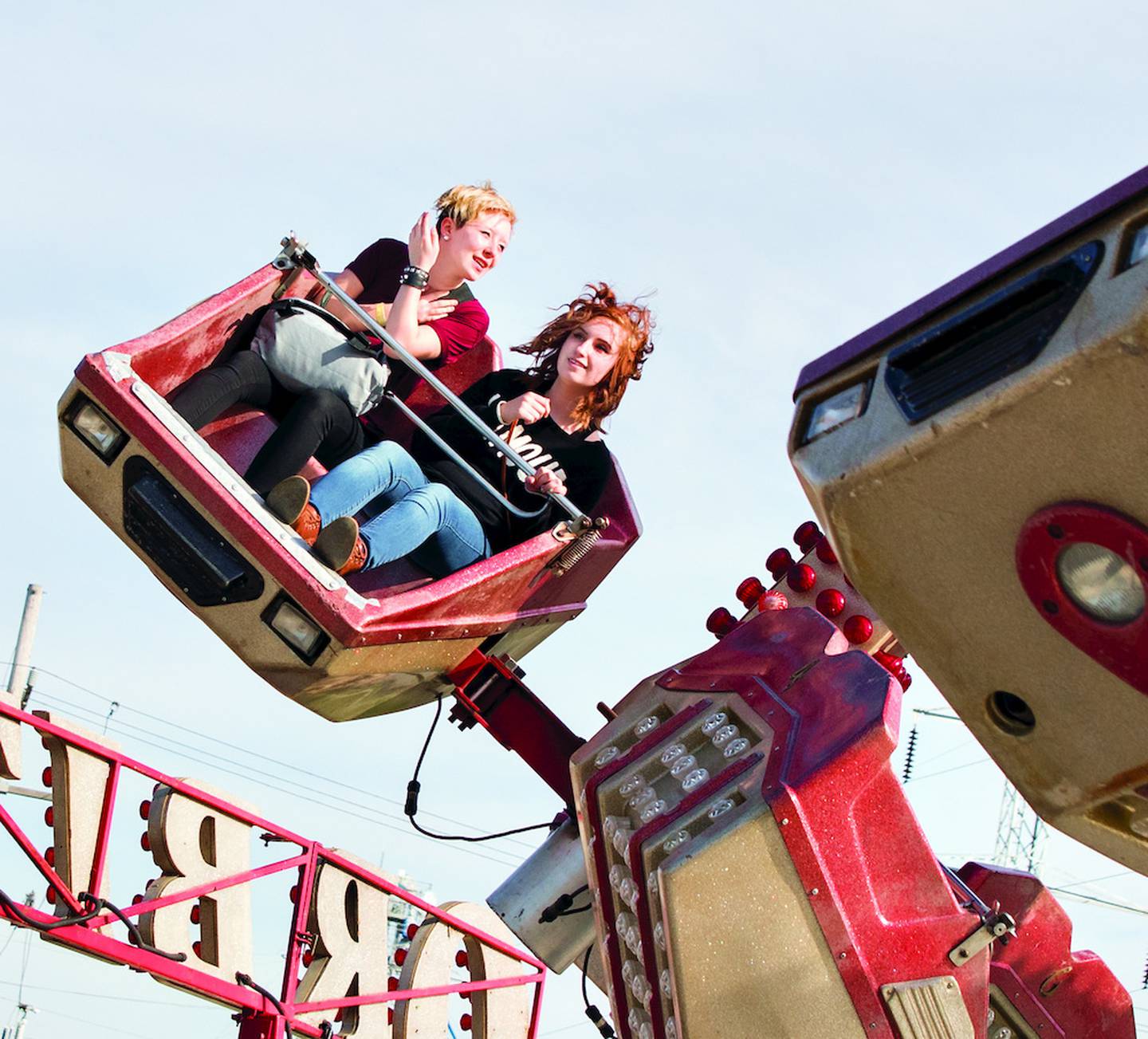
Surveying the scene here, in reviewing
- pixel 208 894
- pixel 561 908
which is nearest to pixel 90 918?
pixel 208 894

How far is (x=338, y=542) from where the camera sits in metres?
4.48

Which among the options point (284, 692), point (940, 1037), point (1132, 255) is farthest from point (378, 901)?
point (1132, 255)

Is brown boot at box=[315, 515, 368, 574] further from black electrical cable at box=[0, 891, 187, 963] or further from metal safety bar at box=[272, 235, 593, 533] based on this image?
black electrical cable at box=[0, 891, 187, 963]

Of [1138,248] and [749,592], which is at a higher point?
[749,592]

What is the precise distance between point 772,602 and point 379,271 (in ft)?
7.28

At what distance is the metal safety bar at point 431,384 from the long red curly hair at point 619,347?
0.43 meters

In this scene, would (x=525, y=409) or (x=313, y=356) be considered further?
(x=525, y=409)

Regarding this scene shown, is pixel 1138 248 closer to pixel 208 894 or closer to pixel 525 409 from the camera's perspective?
pixel 525 409

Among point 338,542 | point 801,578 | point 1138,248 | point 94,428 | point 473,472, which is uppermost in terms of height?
point 94,428

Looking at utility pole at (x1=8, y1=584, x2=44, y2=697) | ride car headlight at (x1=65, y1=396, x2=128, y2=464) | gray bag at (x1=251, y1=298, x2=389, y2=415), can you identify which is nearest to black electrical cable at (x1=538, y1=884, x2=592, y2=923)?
gray bag at (x1=251, y1=298, x2=389, y2=415)

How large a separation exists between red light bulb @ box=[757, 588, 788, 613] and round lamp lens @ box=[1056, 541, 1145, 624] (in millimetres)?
2123

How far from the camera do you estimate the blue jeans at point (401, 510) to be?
4.73m

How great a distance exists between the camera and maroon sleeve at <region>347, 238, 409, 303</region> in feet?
19.1

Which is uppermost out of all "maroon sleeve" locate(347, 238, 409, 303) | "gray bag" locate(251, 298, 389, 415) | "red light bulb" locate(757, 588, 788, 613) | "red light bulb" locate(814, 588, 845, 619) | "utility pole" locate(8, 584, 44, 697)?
"utility pole" locate(8, 584, 44, 697)
